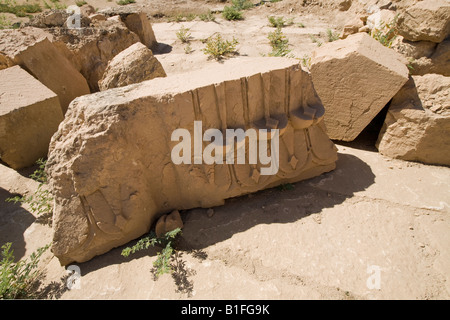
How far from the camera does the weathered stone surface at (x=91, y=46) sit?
4520 mm

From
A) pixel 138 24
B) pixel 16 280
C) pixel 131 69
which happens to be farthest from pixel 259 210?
pixel 138 24

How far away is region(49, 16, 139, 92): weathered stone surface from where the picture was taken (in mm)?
4520

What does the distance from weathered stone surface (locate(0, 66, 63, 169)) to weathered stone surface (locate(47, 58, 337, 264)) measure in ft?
4.06

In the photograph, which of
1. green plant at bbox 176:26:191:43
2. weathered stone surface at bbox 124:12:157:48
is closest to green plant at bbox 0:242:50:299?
weathered stone surface at bbox 124:12:157:48

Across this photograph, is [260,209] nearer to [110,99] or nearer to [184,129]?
[184,129]

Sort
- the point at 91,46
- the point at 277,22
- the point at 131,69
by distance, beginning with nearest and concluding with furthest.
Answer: the point at 131,69 < the point at 91,46 < the point at 277,22

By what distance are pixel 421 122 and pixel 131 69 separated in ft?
10.8

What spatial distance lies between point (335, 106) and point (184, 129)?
1772mm

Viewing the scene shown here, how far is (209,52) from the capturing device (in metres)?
5.53

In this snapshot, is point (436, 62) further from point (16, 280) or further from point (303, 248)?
point (16, 280)

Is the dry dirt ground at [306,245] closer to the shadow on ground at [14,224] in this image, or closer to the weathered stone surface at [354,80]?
the shadow on ground at [14,224]

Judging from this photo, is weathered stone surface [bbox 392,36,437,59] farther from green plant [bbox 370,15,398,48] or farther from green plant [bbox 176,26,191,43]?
green plant [bbox 176,26,191,43]

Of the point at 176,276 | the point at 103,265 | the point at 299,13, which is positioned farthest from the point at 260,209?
the point at 299,13

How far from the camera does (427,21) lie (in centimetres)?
314
